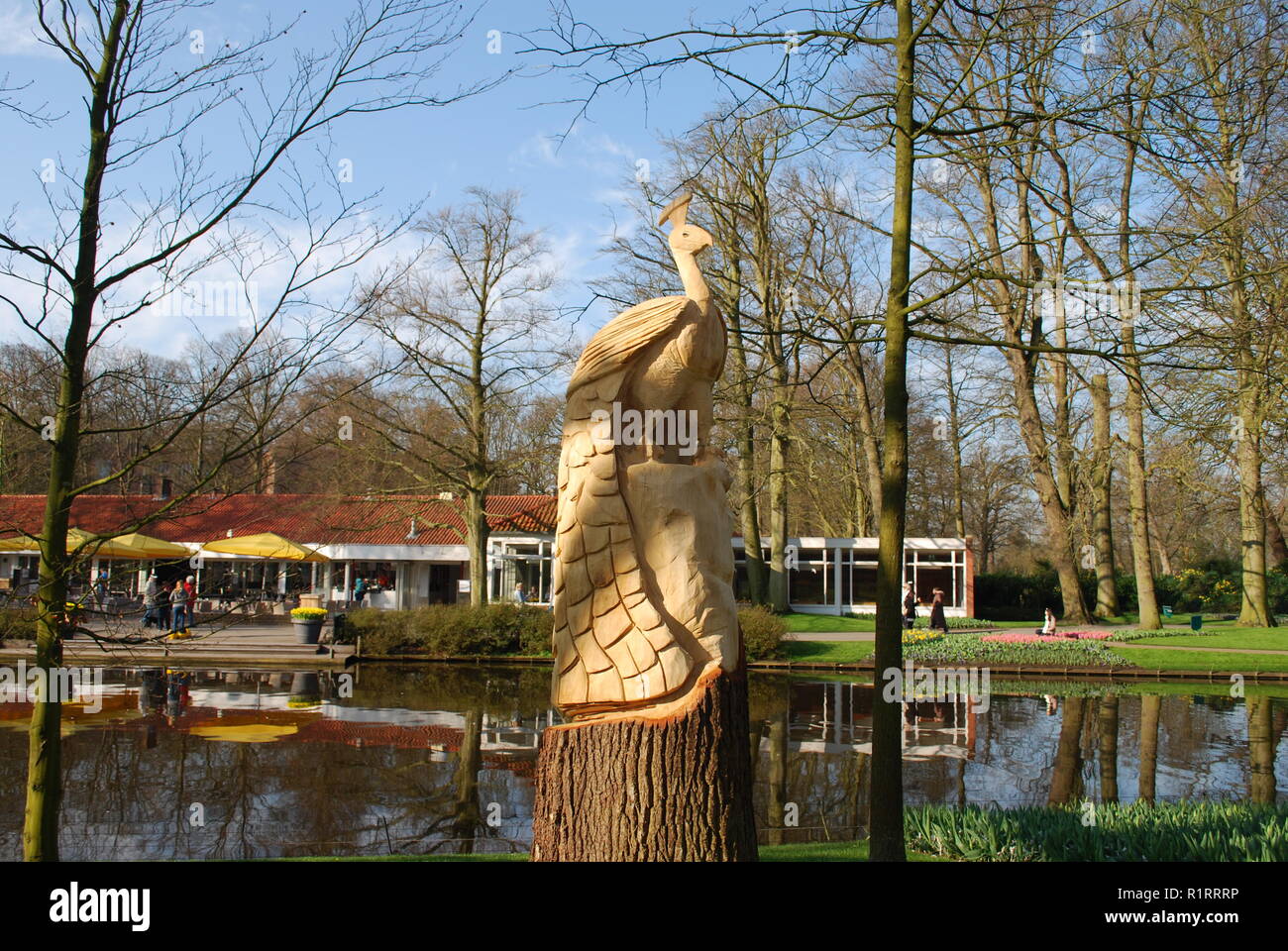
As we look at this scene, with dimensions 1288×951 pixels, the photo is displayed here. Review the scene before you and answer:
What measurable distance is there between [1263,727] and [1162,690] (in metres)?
3.93

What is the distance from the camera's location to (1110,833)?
6.45 metres

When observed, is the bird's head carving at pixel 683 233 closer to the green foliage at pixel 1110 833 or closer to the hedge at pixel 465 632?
the green foliage at pixel 1110 833

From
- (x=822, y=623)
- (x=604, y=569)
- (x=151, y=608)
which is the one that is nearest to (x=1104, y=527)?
(x=822, y=623)

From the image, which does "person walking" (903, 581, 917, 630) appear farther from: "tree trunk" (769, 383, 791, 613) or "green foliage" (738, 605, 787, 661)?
Answer: "green foliage" (738, 605, 787, 661)

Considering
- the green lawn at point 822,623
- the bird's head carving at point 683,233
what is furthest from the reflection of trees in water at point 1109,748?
the green lawn at point 822,623

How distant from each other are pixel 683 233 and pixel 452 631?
17.3m

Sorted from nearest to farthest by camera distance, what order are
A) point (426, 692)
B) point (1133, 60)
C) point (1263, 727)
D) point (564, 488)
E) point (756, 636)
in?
point (564, 488), point (1133, 60), point (1263, 727), point (426, 692), point (756, 636)

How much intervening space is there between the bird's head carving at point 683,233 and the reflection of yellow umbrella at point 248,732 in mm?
9957

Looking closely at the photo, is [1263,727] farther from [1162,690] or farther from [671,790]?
[671,790]

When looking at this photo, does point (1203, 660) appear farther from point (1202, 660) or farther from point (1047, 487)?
point (1047, 487)

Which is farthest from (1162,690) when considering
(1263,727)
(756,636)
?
(756,636)

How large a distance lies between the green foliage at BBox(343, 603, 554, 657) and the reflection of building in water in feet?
21.0

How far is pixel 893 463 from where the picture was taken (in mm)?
6492
